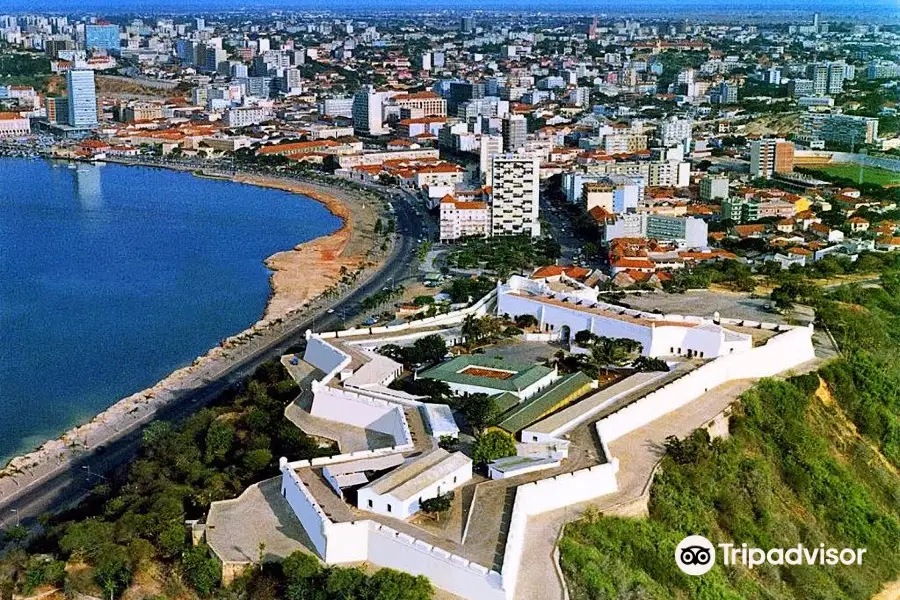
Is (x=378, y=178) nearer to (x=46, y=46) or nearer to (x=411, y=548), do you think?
(x=411, y=548)

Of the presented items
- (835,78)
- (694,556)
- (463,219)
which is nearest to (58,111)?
(463,219)

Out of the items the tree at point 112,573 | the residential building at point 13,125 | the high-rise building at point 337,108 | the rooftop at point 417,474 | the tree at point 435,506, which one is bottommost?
the residential building at point 13,125

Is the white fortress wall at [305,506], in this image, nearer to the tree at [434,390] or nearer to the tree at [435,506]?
the tree at [435,506]

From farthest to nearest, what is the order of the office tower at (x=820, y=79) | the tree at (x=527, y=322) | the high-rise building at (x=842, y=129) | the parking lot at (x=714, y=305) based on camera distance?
1. the office tower at (x=820, y=79)
2. the high-rise building at (x=842, y=129)
3. the parking lot at (x=714, y=305)
4. the tree at (x=527, y=322)

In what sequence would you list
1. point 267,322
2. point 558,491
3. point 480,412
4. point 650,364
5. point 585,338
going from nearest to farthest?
point 558,491, point 480,412, point 650,364, point 585,338, point 267,322

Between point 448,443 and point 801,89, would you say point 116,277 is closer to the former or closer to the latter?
point 448,443

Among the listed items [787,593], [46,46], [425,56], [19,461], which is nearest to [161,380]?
[19,461]

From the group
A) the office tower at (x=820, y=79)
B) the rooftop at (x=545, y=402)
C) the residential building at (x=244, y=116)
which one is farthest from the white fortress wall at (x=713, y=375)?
the office tower at (x=820, y=79)
